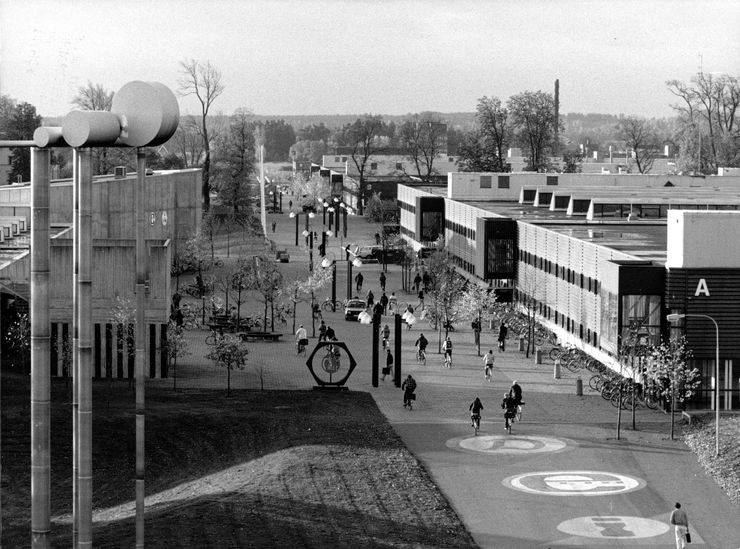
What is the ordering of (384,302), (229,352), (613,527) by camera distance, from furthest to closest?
(384,302), (229,352), (613,527)

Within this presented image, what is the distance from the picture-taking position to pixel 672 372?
129 feet

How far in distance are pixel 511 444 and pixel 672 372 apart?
5.50m

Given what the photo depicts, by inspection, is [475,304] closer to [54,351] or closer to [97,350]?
[97,350]

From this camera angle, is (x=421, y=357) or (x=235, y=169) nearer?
(x=421, y=357)

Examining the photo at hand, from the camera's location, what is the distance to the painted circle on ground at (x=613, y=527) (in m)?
29.2

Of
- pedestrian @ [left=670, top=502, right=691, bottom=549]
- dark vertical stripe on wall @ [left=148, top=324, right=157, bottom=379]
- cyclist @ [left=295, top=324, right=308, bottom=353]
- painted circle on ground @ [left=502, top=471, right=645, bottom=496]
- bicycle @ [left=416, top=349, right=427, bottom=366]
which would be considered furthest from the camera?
bicycle @ [left=416, top=349, right=427, bottom=366]

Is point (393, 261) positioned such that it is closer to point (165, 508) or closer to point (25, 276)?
point (25, 276)

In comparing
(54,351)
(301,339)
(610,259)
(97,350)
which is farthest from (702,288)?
(54,351)

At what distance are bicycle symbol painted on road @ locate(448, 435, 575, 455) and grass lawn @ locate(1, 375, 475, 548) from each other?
2076 millimetres

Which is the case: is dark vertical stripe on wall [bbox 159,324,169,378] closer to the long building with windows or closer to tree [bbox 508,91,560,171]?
the long building with windows

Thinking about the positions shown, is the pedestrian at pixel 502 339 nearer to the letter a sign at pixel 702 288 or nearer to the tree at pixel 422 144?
the letter a sign at pixel 702 288

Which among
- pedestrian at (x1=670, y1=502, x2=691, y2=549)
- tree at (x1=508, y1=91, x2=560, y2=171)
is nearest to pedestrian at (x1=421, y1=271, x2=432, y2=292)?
pedestrian at (x1=670, y1=502, x2=691, y2=549)

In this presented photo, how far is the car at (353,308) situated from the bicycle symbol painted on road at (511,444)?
82.8 feet

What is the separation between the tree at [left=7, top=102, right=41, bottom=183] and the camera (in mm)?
101062
